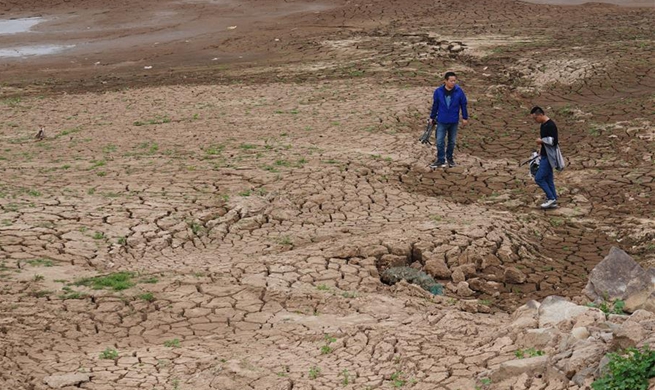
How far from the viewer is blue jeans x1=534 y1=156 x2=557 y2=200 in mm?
13977

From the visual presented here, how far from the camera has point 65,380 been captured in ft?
28.8

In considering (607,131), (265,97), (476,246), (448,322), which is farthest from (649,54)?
(448,322)

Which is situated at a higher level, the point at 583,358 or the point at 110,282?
the point at 583,358

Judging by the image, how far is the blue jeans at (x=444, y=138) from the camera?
51.3 ft

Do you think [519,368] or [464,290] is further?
[464,290]

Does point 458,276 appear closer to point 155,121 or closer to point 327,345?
point 327,345

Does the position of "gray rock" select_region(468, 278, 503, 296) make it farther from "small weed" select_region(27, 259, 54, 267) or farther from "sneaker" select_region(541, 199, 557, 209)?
"small weed" select_region(27, 259, 54, 267)

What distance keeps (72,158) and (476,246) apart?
7.38m

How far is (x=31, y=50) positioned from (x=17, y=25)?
425 cm

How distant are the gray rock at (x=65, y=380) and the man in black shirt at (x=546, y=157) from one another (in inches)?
292

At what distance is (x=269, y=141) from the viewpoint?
55.9ft

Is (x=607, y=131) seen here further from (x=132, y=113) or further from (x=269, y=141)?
(x=132, y=113)

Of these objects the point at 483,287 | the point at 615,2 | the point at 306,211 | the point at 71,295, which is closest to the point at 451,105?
the point at 306,211

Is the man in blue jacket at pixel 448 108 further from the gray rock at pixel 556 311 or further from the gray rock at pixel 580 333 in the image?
the gray rock at pixel 580 333
